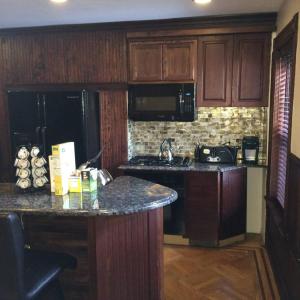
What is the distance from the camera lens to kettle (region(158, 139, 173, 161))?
3960 millimetres

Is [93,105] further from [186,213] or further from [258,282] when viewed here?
[258,282]

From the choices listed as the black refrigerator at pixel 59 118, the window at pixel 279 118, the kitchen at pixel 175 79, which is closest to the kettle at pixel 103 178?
the kitchen at pixel 175 79

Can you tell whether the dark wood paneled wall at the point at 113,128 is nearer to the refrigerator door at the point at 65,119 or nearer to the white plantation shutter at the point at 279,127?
the refrigerator door at the point at 65,119

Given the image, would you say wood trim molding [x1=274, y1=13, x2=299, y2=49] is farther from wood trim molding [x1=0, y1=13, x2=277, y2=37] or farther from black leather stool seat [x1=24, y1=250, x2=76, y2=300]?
black leather stool seat [x1=24, y1=250, x2=76, y2=300]

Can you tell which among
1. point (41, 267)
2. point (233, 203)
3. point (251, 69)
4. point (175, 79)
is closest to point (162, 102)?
point (175, 79)

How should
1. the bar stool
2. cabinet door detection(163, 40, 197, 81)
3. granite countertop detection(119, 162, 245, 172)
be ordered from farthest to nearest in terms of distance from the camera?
cabinet door detection(163, 40, 197, 81)
granite countertop detection(119, 162, 245, 172)
the bar stool

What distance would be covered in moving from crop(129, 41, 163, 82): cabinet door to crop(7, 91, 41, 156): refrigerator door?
1111mm

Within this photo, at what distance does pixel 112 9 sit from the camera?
125 inches

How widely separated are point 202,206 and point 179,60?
1.55 meters

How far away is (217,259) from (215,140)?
1351 millimetres

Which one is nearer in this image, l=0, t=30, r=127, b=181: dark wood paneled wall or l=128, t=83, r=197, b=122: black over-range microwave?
l=128, t=83, r=197, b=122: black over-range microwave

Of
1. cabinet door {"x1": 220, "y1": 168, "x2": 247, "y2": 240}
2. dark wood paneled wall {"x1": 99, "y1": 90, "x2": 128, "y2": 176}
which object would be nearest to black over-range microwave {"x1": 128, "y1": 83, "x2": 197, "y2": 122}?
dark wood paneled wall {"x1": 99, "y1": 90, "x2": 128, "y2": 176}

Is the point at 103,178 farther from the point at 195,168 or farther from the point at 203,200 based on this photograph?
the point at 203,200

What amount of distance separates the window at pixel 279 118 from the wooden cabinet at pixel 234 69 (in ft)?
0.66
